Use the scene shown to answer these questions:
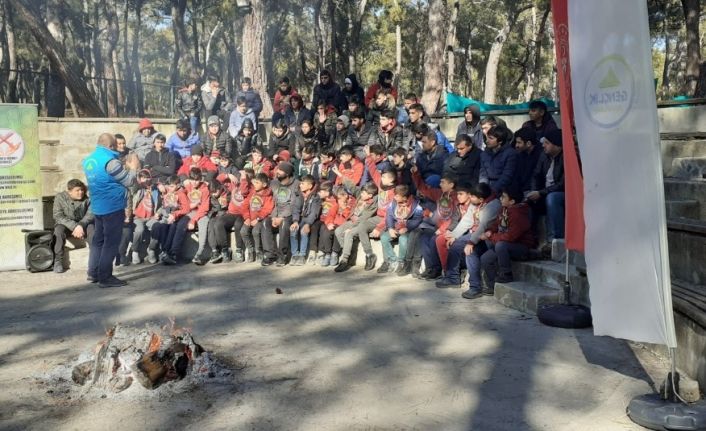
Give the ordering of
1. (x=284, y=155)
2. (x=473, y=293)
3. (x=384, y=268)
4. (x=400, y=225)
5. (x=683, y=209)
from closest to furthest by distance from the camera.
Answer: (x=683, y=209), (x=473, y=293), (x=400, y=225), (x=384, y=268), (x=284, y=155)

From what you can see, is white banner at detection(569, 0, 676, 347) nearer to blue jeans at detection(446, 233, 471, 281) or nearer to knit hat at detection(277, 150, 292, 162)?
blue jeans at detection(446, 233, 471, 281)

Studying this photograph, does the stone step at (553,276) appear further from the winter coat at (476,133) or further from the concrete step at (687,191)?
the winter coat at (476,133)

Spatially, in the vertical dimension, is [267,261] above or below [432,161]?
below

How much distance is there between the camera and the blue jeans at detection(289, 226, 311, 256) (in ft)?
39.1

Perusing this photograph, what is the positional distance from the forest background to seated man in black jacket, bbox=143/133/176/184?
628cm

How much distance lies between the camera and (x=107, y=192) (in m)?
9.95

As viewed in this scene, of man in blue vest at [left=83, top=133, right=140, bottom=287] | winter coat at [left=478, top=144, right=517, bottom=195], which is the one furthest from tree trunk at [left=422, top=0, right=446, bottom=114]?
man in blue vest at [left=83, top=133, right=140, bottom=287]

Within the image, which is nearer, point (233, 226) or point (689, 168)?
point (689, 168)

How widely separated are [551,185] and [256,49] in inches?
482

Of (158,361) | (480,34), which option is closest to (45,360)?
(158,361)

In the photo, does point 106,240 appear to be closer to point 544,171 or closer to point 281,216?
point 281,216

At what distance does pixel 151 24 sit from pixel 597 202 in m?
68.5

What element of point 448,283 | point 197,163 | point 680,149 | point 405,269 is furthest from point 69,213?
point 680,149

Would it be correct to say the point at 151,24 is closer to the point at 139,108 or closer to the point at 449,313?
the point at 139,108
